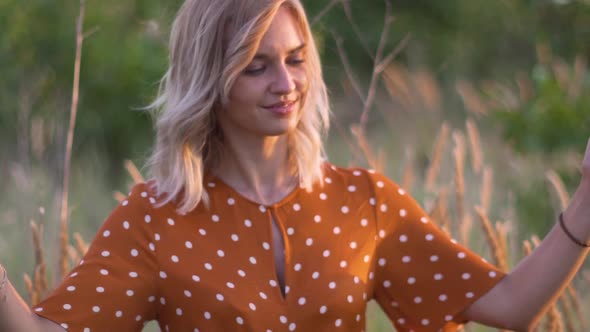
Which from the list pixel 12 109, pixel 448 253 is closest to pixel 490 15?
pixel 12 109

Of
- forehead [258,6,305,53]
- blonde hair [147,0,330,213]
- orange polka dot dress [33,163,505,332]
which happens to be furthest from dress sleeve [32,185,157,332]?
forehead [258,6,305,53]

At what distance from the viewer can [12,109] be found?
7.56 m

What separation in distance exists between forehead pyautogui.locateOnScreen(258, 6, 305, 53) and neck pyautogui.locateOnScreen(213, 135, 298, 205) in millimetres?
265

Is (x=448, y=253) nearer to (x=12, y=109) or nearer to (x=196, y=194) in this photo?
(x=196, y=194)

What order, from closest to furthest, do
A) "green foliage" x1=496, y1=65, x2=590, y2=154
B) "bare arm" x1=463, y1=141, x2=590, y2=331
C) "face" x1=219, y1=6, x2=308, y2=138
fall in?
"bare arm" x1=463, y1=141, x2=590, y2=331, "face" x1=219, y1=6, x2=308, y2=138, "green foliage" x1=496, y1=65, x2=590, y2=154

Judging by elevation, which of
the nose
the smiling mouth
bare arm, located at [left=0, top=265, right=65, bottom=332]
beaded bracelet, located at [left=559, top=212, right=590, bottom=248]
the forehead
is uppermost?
the forehead

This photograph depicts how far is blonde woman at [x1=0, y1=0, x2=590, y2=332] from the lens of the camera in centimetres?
268

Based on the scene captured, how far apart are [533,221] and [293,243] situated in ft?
9.81

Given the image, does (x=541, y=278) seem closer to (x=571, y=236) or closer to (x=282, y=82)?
(x=571, y=236)

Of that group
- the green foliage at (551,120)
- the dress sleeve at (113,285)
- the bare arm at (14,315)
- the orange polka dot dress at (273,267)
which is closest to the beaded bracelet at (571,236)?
the orange polka dot dress at (273,267)

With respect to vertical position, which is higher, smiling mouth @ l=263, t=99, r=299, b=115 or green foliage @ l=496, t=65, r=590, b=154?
smiling mouth @ l=263, t=99, r=299, b=115

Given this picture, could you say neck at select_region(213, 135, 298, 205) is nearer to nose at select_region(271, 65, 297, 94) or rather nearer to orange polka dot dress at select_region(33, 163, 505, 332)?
orange polka dot dress at select_region(33, 163, 505, 332)

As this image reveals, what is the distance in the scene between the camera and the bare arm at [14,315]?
2465mm

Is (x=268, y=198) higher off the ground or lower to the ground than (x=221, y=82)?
lower
